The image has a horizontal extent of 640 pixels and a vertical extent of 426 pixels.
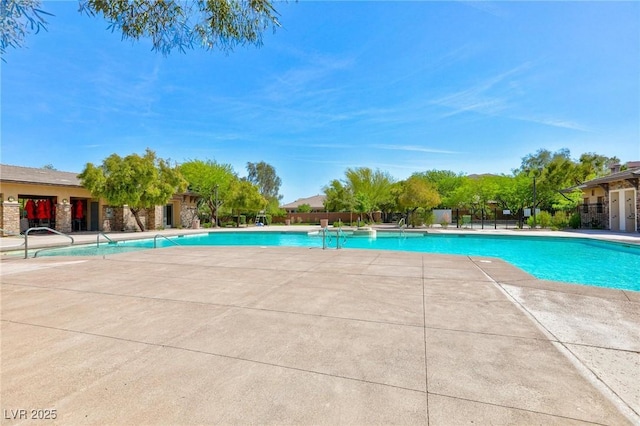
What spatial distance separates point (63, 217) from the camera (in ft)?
66.7

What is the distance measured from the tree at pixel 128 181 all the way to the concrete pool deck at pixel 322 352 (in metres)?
16.6

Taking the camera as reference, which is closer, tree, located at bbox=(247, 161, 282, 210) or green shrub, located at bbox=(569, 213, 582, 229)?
green shrub, located at bbox=(569, 213, 582, 229)

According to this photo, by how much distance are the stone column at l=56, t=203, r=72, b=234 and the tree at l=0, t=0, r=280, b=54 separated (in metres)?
21.4

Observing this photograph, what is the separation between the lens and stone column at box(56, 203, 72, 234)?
20172 millimetres

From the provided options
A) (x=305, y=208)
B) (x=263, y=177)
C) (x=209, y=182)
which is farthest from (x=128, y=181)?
(x=263, y=177)

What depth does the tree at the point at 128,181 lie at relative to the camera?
1997 cm

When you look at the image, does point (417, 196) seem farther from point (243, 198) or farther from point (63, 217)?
point (63, 217)

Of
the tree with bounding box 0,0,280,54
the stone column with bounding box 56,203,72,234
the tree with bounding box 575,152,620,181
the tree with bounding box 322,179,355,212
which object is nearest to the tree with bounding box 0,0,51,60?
the tree with bounding box 0,0,280,54

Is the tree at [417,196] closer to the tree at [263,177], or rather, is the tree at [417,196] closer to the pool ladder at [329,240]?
the pool ladder at [329,240]

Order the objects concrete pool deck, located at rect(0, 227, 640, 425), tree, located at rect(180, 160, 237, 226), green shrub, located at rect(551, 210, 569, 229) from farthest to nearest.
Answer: tree, located at rect(180, 160, 237, 226) < green shrub, located at rect(551, 210, 569, 229) < concrete pool deck, located at rect(0, 227, 640, 425)

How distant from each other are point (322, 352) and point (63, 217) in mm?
24258

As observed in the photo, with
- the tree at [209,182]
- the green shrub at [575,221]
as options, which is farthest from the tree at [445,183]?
the tree at [209,182]

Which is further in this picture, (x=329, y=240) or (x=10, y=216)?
(x=10, y=216)

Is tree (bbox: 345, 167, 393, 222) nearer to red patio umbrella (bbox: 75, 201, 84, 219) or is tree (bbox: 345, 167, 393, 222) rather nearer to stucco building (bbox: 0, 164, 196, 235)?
stucco building (bbox: 0, 164, 196, 235)
